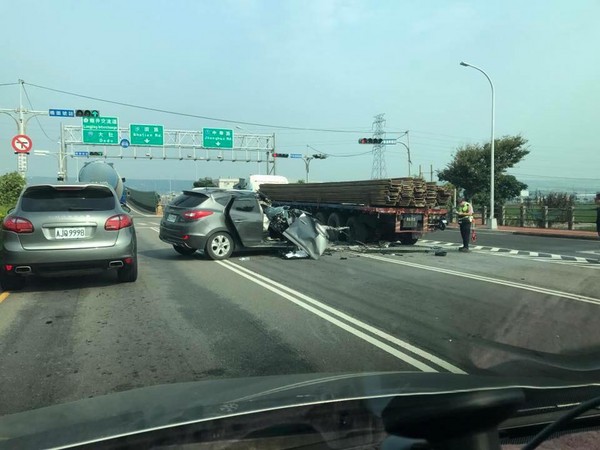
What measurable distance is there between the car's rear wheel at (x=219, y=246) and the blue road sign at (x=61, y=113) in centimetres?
2412

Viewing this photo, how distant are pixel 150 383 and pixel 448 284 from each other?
257 inches

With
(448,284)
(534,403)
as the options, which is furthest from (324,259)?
(534,403)

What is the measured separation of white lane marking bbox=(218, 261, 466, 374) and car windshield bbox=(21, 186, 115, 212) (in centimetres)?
298

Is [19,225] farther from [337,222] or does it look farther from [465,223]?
[465,223]

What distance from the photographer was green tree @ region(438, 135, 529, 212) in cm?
3800

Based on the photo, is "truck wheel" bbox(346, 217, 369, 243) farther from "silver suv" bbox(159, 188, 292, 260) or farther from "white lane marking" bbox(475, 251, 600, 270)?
"silver suv" bbox(159, 188, 292, 260)

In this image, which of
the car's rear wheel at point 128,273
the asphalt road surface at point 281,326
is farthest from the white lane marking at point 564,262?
the car's rear wheel at point 128,273

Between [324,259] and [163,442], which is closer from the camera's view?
[163,442]

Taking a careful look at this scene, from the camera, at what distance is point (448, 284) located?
31.6ft

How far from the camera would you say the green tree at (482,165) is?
38.0 meters

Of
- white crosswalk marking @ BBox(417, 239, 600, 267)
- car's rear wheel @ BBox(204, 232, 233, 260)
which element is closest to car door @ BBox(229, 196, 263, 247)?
car's rear wheel @ BBox(204, 232, 233, 260)

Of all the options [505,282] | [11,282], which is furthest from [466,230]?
[11,282]

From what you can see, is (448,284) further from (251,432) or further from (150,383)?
(251,432)

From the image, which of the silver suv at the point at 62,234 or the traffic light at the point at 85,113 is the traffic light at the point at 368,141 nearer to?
the traffic light at the point at 85,113
